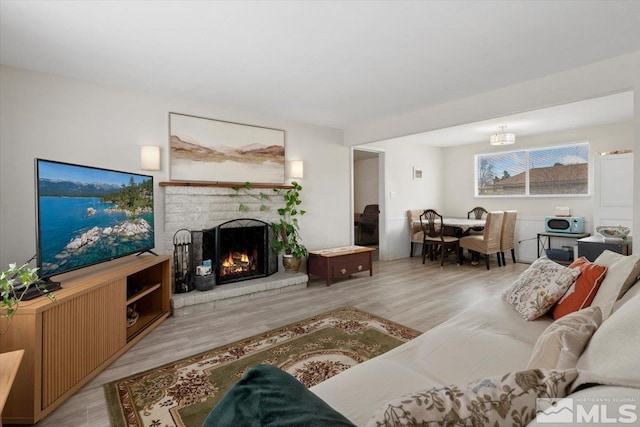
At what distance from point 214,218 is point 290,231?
3.29 feet

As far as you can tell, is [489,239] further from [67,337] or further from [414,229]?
[67,337]

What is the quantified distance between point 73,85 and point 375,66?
283cm

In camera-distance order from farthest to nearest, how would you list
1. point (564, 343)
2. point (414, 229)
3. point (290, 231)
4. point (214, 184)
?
point (414, 229) → point (290, 231) → point (214, 184) → point (564, 343)

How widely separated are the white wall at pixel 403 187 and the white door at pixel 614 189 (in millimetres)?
2875

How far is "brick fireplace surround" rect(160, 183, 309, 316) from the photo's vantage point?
3.26 m

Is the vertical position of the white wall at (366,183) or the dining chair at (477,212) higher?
the white wall at (366,183)

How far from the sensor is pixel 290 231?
419 cm

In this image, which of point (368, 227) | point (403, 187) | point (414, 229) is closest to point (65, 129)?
point (403, 187)

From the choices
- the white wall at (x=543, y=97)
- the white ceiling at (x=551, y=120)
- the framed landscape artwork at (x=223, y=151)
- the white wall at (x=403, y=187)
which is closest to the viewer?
the white wall at (x=543, y=97)

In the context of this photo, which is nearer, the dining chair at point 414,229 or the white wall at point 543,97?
→ the white wall at point 543,97

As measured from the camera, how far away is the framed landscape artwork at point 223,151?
11.6 ft

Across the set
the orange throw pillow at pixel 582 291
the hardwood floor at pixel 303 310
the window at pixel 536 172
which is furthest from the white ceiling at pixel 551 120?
the orange throw pillow at pixel 582 291

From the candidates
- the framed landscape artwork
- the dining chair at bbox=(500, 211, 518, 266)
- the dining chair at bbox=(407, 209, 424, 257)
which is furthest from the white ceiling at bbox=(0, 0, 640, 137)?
the dining chair at bbox=(407, 209, 424, 257)

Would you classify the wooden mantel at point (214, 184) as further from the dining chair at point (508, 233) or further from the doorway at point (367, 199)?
the dining chair at point (508, 233)
